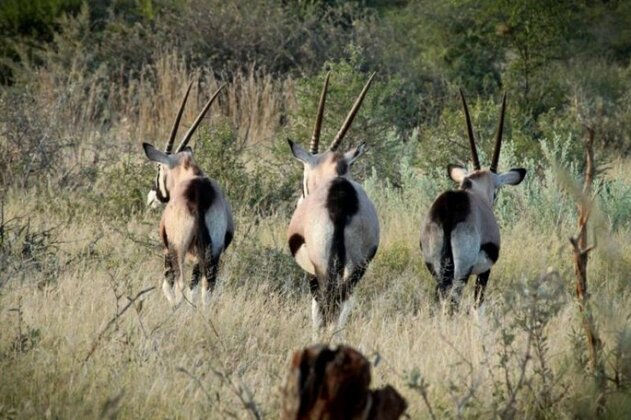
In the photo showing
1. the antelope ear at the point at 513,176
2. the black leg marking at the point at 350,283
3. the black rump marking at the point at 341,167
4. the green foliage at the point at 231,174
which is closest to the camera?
the black leg marking at the point at 350,283

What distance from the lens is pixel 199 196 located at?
Answer: 7.54m

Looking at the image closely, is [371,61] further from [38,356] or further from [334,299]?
[38,356]

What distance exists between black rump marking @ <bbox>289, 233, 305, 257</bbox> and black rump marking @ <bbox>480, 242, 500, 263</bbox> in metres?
1.17

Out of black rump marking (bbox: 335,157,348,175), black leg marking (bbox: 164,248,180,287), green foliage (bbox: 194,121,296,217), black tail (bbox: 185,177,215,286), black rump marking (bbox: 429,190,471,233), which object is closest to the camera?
black rump marking (bbox: 429,190,471,233)

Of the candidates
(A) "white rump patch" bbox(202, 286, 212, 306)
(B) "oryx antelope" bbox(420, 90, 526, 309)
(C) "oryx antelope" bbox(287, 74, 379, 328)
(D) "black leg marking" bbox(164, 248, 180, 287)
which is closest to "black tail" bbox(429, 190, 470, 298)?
(B) "oryx antelope" bbox(420, 90, 526, 309)

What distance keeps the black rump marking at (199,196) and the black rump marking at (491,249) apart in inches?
70.0

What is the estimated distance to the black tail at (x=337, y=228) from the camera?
7.11 meters

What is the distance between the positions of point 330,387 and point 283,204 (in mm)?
6864

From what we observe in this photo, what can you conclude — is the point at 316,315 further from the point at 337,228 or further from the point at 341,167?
the point at 341,167

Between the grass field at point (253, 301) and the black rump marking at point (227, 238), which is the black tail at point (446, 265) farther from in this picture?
the black rump marking at point (227, 238)

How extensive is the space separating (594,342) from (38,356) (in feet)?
7.87

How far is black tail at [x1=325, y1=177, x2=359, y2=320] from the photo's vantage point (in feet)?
23.3

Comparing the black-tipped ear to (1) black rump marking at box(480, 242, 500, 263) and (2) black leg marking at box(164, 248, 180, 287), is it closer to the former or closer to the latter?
(1) black rump marking at box(480, 242, 500, 263)

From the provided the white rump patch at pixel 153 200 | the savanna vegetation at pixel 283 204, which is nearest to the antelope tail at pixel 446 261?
the savanna vegetation at pixel 283 204
